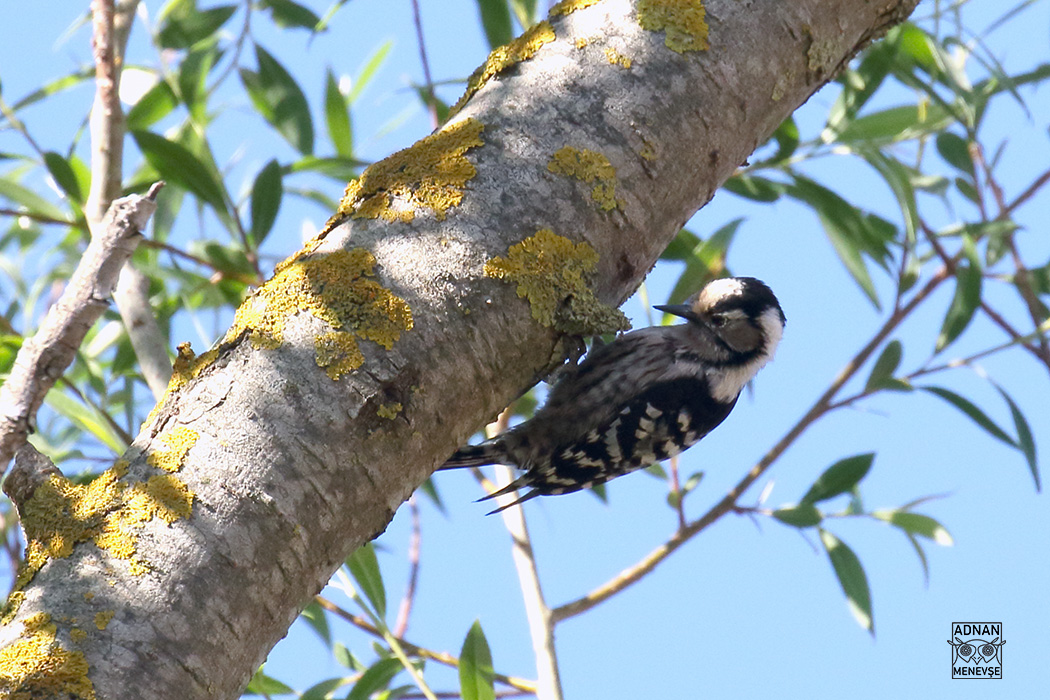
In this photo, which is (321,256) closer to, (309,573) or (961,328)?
(309,573)

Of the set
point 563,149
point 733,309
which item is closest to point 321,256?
point 563,149

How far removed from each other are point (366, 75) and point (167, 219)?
1086 mm

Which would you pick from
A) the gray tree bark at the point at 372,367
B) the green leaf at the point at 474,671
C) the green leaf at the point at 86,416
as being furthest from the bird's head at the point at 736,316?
the green leaf at the point at 86,416

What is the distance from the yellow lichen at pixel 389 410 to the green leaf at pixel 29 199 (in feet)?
6.67

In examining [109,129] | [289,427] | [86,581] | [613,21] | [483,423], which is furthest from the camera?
[109,129]

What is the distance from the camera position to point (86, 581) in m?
1.54

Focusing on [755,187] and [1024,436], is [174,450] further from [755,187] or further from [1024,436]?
[1024,436]

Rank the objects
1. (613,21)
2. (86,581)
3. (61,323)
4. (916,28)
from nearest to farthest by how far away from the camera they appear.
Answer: (86,581) → (61,323) → (613,21) → (916,28)

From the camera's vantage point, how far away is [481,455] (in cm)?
358

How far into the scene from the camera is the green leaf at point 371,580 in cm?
283

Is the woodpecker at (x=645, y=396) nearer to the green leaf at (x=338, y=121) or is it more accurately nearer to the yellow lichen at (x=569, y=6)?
the green leaf at (x=338, y=121)


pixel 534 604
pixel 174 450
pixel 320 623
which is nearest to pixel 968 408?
pixel 534 604

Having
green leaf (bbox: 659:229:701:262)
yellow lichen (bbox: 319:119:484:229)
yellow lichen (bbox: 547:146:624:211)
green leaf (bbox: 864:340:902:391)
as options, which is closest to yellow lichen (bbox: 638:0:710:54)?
yellow lichen (bbox: 547:146:624:211)

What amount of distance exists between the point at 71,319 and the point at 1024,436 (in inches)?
127
